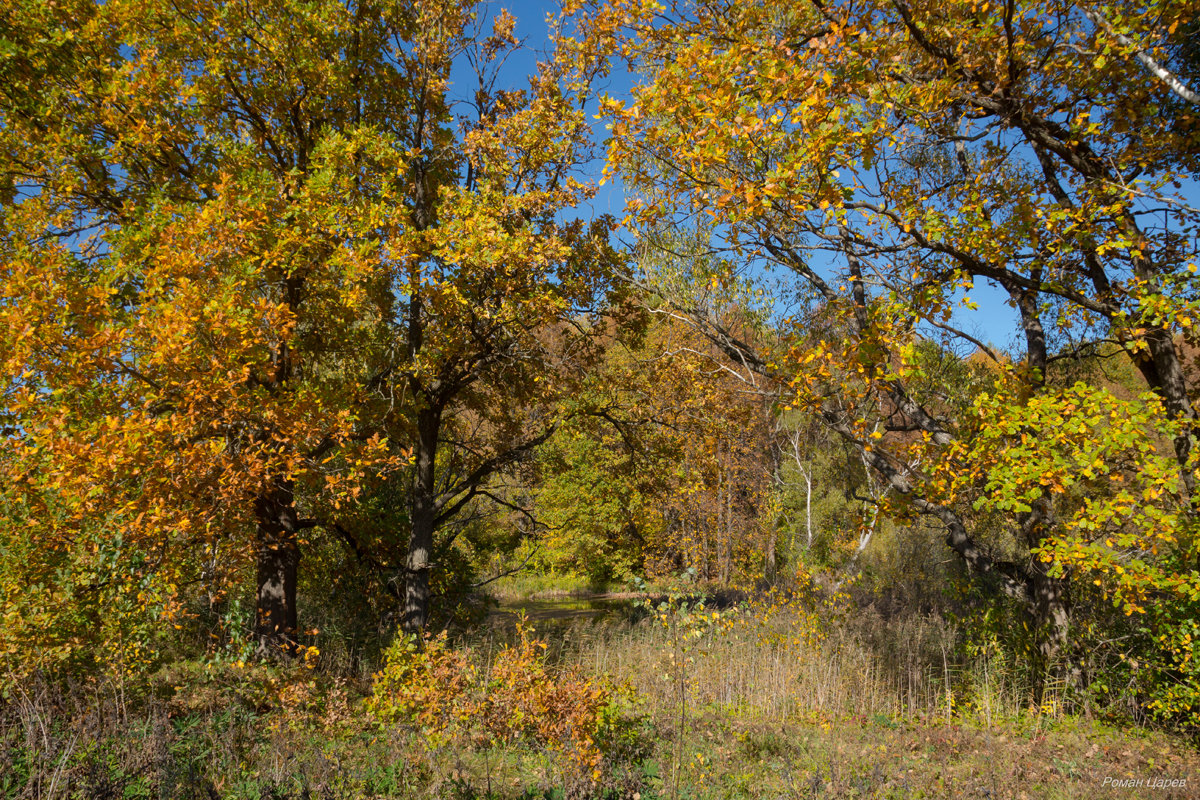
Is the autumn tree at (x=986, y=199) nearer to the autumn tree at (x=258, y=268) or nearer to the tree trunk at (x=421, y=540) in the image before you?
the autumn tree at (x=258, y=268)

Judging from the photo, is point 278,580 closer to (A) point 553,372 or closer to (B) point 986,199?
(A) point 553,372

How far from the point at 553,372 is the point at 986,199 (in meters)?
5.77

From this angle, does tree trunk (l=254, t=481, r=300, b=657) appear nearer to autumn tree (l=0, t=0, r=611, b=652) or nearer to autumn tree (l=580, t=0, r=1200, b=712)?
autumn tree (l=0, t=0, r=611, b=652)

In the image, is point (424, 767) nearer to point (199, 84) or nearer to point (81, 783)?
point (81, 783)

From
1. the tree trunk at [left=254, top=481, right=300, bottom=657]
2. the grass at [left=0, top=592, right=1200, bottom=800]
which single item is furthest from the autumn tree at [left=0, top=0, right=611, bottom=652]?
the grass at [left=0, top=592, right=1200, bottom=800]

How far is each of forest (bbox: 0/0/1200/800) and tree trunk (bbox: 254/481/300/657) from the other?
0.09 metres

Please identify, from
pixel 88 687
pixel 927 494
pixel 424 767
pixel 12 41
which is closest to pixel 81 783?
pixel 424 767

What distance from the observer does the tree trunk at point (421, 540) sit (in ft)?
29.5

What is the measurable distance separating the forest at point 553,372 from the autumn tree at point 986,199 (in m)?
→ 0.06

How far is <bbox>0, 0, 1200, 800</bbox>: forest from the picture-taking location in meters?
4.95

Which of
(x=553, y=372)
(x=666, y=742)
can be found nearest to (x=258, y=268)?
(x=553, y=372)

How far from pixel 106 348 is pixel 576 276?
550 cm

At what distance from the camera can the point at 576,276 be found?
898 cm

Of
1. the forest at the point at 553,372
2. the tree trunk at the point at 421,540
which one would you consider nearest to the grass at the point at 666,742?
the forest at the point at 553,372
